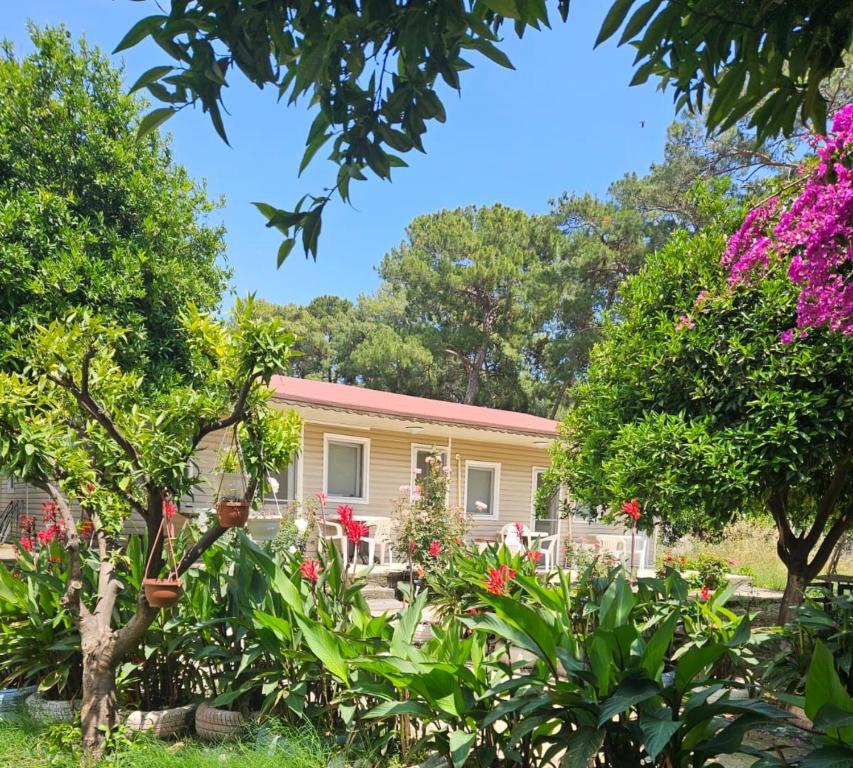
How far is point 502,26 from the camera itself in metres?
2.38

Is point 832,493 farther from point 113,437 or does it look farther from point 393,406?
point 393,406

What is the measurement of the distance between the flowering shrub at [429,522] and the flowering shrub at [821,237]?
255 inches

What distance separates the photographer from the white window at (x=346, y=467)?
48.5 feet

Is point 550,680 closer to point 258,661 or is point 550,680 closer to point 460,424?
point 258,661

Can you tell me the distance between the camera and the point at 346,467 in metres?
15.1

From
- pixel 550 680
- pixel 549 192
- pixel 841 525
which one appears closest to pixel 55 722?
pixel 550 680

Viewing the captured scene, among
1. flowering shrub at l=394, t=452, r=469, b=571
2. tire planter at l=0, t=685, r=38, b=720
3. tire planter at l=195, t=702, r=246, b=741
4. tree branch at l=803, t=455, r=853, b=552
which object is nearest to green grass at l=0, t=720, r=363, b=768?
tire planter at l=195, t=702, r=246, b=741

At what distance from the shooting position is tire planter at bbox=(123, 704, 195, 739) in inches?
178

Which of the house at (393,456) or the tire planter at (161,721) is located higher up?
the house at (393,456)

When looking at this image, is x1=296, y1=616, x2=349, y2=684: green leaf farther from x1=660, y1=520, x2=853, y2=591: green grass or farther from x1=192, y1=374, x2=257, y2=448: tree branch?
x1=660, y1=520, x2=853, y2=591: green grass

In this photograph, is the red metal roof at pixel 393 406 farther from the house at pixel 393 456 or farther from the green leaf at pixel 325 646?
the green leaf at pixel 325 646

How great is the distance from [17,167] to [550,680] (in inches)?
388

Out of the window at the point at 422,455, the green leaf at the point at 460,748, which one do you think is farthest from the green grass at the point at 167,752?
the window at the point at 422,455

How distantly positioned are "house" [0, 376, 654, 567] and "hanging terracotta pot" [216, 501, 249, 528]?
764cm
